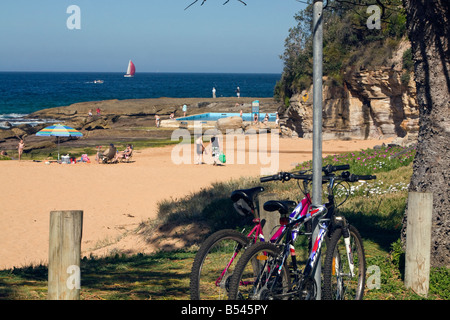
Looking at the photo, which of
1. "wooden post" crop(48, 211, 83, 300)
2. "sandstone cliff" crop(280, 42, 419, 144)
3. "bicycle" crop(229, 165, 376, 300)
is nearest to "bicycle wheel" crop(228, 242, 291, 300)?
"bicycle" crop(229, 165, 376, 300)

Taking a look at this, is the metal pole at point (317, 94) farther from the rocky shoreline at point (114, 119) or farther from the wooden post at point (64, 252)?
the rocky shoreline at point (114, 119)

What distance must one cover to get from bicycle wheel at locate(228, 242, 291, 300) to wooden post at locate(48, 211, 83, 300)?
109cm

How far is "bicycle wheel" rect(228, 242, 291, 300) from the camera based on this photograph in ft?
12.9

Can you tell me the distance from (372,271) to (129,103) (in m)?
59.1

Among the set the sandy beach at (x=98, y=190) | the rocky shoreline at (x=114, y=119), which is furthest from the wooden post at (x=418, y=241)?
the rocky shoreline at (x=114, y=119)

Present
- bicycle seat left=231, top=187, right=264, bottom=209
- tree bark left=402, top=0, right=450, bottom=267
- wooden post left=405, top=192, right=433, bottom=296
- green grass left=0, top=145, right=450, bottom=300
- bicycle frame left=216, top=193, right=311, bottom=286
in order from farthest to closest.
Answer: tree bark left=402, top=0, right=450, bottom=267 < green grass left=0, top=145, right=450, bottom=300 < wooden post left=405, top=192, right=433, bottom=296 < bicycle seat left=231, top=187, right=264, bottom=209 < bicycle frame left=216, top=193, right=311, bottom=286

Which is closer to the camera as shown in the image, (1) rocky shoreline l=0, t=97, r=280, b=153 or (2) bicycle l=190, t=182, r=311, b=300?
(2) bicycle l=190, t=182, r=311, b=300

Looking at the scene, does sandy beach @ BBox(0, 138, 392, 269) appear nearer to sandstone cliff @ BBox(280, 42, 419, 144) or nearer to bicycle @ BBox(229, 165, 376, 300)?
sandstone cliff @ BBox(280, 42, 419, 144)

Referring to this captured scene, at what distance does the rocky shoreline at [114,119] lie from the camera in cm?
3653

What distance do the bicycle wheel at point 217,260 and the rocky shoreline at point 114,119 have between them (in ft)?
95.7

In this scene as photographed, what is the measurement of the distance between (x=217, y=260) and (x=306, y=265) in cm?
72

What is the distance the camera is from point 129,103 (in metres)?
63.2
